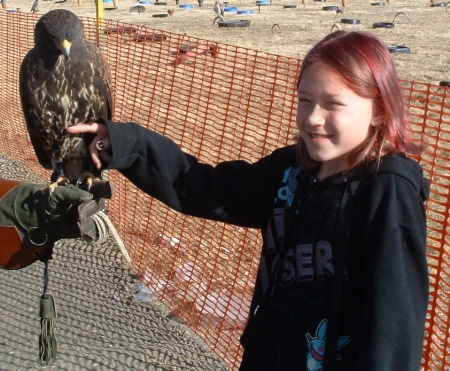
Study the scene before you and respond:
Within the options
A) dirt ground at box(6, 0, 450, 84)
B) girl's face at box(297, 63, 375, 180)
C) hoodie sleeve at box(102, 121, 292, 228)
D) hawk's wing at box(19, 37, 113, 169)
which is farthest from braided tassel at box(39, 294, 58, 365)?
Result: dirt ground at box(6, 0, 450, 84)

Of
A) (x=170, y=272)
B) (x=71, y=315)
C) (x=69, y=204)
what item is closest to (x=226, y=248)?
(x=170, y=272)

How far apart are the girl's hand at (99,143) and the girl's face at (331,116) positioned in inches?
24.2

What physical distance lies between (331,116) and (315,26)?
2276cm

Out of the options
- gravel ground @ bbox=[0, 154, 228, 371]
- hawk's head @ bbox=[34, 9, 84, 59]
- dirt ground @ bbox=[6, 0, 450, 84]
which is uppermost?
dirt ground @ bbox=[6, 0, 450, 84]

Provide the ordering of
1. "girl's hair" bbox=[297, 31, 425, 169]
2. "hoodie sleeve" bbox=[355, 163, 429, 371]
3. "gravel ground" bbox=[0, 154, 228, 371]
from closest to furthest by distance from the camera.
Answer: "hoodie sleeve" bbox=[355, 163, 429, 371] < "girl's hair" bbox=[297, 31, 425, 169] < "gravel ground" bbox=[0, 154, 228, 371]

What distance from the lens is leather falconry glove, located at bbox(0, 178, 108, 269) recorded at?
265cm

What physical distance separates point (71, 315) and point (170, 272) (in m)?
0.72

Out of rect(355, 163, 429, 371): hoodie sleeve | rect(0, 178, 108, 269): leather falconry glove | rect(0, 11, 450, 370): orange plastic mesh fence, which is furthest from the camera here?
rect(0, 11, 450, 370): orange plastic mesh fence

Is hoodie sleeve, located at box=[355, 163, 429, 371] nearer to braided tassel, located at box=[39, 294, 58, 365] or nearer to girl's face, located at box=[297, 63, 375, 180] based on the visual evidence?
girl's face, located at box=[297, 63, 375, 180]

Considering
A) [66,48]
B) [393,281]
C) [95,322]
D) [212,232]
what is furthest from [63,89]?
[393,281]

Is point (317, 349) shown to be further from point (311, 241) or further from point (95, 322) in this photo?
point (95, 322)

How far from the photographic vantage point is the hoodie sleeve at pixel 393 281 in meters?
1.67

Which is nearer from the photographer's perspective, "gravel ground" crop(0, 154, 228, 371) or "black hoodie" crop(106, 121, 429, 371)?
"black hoodie" crop(106, 121, 429, 371)

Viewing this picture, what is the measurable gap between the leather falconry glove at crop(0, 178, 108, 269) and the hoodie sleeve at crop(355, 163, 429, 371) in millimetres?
1228
